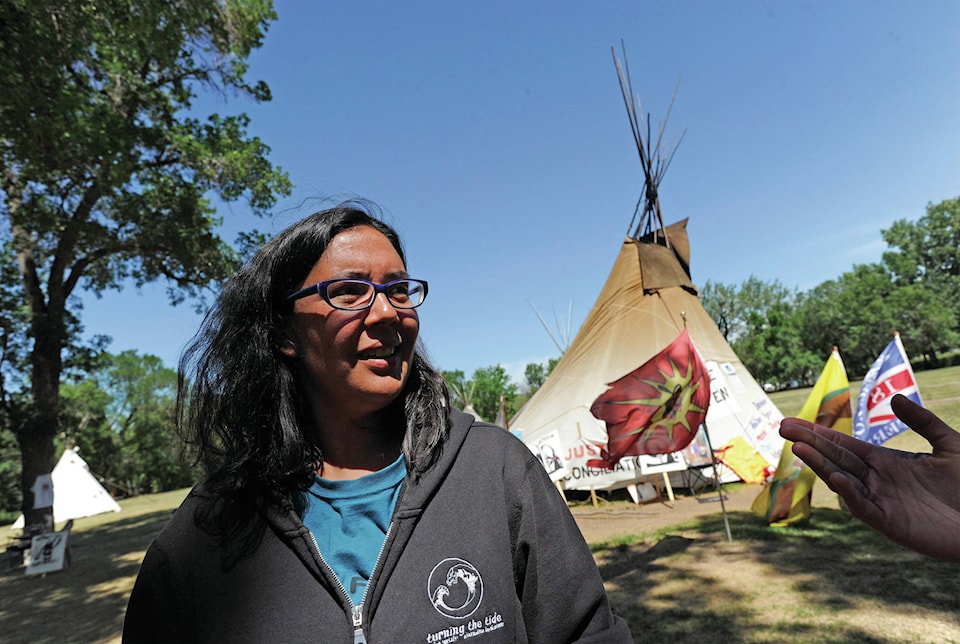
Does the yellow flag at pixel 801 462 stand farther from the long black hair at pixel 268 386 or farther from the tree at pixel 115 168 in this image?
the tree at pixel 115 168

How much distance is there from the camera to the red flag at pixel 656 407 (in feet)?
22.0

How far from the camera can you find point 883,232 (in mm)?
60500

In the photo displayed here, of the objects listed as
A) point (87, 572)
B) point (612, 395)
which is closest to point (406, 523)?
point (612, 395)

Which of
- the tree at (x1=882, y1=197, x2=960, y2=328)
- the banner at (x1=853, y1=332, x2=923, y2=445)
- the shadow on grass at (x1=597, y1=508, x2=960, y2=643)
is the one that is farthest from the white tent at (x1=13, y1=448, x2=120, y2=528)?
the tree at (x1=882, y1=197, x2=960, y2=328)

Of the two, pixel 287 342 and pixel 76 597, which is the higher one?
pixel 287 342

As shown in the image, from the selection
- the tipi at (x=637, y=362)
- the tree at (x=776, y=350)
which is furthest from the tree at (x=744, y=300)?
the tipi at (x=637, y=362)

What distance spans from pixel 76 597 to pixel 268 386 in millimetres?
10171

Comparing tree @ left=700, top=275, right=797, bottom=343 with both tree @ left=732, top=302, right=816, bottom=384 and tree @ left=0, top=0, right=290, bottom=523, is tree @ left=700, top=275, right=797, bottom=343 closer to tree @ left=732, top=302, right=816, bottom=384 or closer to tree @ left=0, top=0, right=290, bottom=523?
tree @ left=732, top=302, right=816, bottom=384

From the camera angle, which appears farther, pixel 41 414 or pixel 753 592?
pixel 41 414

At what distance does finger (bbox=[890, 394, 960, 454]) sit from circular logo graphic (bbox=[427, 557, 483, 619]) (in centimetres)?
136

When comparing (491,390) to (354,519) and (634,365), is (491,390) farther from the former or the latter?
(354,519)

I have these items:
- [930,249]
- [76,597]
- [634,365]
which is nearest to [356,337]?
[76,597]

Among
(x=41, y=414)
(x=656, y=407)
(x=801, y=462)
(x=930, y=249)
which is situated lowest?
(x=801, y=462)

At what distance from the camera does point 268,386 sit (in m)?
1.85
